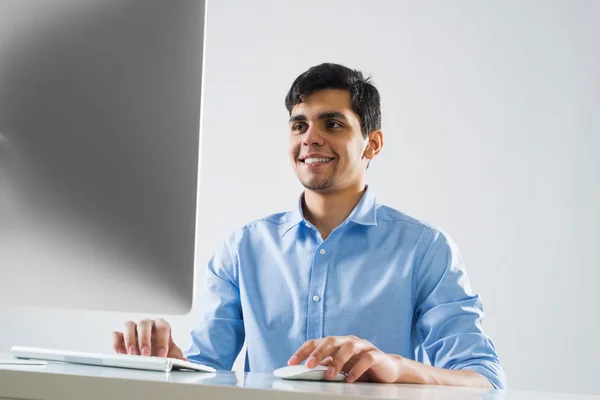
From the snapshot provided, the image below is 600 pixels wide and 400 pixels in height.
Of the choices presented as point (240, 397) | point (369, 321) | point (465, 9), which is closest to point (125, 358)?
point (240, 397)

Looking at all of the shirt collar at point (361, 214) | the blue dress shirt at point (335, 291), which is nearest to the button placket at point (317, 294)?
the blue dress shirt at point (335, 291)

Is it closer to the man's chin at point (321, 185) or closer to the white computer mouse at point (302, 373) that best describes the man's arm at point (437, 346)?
the white computer mouse at point (302, 373)

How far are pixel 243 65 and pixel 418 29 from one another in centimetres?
82

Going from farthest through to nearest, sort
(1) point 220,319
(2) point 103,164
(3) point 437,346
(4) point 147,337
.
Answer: (1) point 220,319
(3) point 437,346
(4) point 147,337
(2) point 103,164

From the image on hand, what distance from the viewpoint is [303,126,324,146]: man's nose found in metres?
1.70

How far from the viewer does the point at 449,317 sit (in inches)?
53.8

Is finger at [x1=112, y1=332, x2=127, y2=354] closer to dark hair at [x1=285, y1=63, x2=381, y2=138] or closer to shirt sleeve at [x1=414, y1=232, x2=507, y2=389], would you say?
shirt sleeve at [x1=414, y1=232, x2=507, y2=389]

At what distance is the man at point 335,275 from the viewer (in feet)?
4.69

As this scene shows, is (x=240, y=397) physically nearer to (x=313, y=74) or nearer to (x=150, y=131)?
(x=150, y=131)

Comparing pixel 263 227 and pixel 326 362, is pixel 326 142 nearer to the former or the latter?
pixel 263 227

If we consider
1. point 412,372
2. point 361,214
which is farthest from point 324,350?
point 361,214

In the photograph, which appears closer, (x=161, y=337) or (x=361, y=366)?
(x=361, y=366)

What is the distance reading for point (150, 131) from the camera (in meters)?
0.64

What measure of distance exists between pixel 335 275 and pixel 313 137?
0.35 metres
